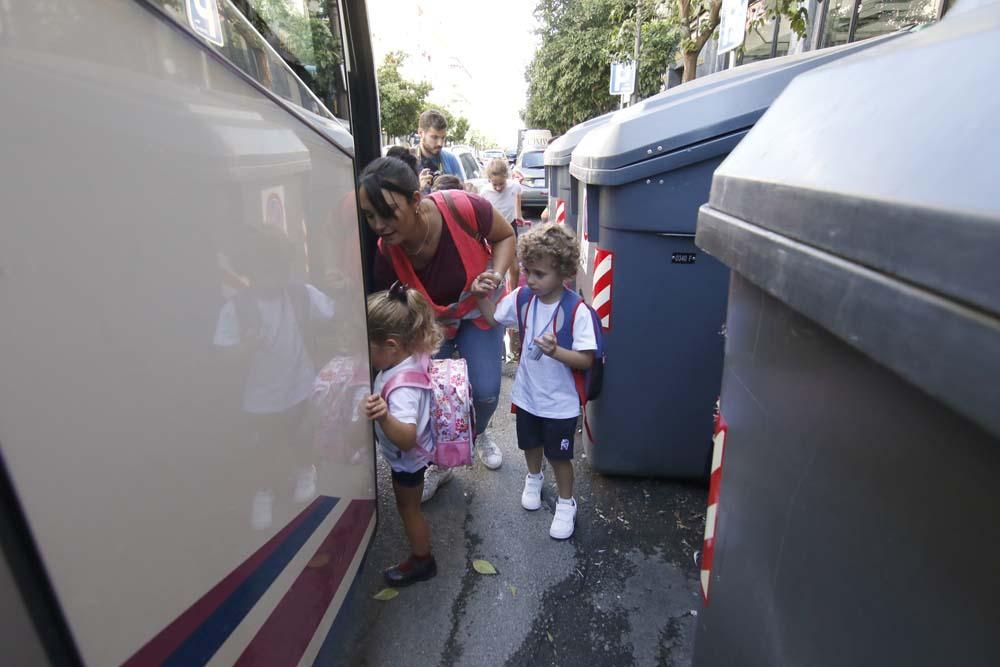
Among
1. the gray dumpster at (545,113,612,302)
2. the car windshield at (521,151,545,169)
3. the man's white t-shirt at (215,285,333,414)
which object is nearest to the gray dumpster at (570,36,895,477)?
the gray dumpster at (545,113,612,302)

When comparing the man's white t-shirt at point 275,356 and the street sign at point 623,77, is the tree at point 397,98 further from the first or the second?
the man's white t-shirt at point 275,356

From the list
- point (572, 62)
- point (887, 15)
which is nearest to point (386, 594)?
point (887, 15)

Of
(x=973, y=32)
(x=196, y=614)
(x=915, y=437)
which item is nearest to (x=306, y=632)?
(x=196, y=614)

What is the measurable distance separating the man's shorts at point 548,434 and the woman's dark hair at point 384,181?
1.06 m

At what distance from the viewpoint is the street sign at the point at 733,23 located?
14.5ft

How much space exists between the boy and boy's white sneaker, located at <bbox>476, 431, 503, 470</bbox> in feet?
1.68

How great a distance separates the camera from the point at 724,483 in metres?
1.28

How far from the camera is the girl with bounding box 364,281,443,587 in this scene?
198cm

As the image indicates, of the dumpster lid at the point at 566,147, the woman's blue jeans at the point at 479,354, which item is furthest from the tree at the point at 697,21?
the woman's blue jeans at the point at 479,354

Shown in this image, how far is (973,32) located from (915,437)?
49 centimetres

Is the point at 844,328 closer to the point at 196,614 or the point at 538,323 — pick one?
the point at 196,614

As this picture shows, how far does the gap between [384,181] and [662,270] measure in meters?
1.22

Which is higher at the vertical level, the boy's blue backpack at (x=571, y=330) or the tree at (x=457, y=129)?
the tree at (x=457, y=129)

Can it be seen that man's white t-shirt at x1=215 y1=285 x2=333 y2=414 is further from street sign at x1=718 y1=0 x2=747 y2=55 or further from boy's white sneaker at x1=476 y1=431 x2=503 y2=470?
street sign at x1=718 y1=0 x2=747 y2=55
